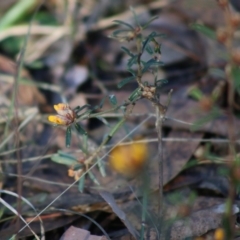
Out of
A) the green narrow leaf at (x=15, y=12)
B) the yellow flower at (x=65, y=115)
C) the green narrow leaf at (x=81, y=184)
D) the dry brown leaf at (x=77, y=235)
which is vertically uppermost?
the green narrow leaf at (x=15, y=12)

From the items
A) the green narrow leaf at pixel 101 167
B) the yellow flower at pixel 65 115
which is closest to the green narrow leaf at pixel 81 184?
the green narrow leaf at pixel 101 167

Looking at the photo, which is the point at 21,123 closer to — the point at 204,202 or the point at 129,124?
the point at 129,124

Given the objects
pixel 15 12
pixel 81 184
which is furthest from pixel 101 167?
pixel 15 12

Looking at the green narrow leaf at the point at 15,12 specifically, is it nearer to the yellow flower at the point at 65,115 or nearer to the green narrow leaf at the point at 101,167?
the green narrow leaf at the point at 101,167

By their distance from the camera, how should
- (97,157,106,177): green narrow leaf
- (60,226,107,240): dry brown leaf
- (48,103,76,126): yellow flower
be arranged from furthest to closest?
1. (97,157,106,177): green narrow leaf
2. (60,226,107,240): dry brown leaf
3. (48,103,76,126): yellow flower

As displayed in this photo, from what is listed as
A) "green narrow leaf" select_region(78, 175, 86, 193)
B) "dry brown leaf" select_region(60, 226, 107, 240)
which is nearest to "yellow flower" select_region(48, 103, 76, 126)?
"green narrow leaf" select_region(78, 175, 86, 193)

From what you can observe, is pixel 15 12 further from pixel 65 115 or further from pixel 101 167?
pixel 65 115

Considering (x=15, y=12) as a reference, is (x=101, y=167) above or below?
below

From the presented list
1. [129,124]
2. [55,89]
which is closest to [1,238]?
[129,124]

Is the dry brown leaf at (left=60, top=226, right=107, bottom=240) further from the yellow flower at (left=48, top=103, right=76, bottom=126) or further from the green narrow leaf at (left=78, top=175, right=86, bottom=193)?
the yellow flower at (left=48, top=103, right=76, bottom=126)

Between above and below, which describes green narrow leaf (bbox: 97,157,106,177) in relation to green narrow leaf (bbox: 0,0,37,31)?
below

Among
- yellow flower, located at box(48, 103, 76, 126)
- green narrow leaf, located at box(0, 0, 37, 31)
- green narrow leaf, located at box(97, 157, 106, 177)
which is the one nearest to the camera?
yellow flower, located at box(48, 103, 76, 126)
